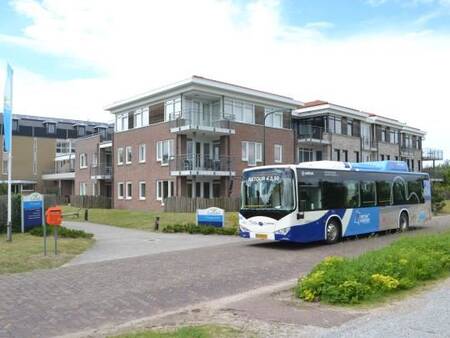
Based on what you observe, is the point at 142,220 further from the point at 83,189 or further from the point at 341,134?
the point at 341,134

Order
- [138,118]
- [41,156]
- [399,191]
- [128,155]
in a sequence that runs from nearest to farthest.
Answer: [399,191]
[138,118]
[128,155]
[41,156]

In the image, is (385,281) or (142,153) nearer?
(385,281)

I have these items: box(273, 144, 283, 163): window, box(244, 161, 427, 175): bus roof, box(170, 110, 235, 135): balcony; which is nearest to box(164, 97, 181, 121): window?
box(170, 110, 235, 135): balcony

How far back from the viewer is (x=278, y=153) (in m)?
42.3

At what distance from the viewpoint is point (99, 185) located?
160 ft

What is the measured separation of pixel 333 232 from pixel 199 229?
252 inches

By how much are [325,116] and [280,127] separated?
8.65 m

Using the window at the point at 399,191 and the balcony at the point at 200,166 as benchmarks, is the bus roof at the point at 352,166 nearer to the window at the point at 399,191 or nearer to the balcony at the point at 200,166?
the window at the point at 399,191

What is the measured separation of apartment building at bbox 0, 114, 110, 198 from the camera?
62938mm

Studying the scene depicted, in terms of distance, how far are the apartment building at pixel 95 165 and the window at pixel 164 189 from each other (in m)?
9.16

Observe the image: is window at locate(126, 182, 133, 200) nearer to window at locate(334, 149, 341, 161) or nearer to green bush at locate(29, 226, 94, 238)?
window at locate(334, 149, 341, 161)

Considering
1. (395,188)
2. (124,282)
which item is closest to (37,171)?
Result: (395,188)

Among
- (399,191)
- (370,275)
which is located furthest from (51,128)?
(370,275)

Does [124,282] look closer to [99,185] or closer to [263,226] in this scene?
[263,226]
